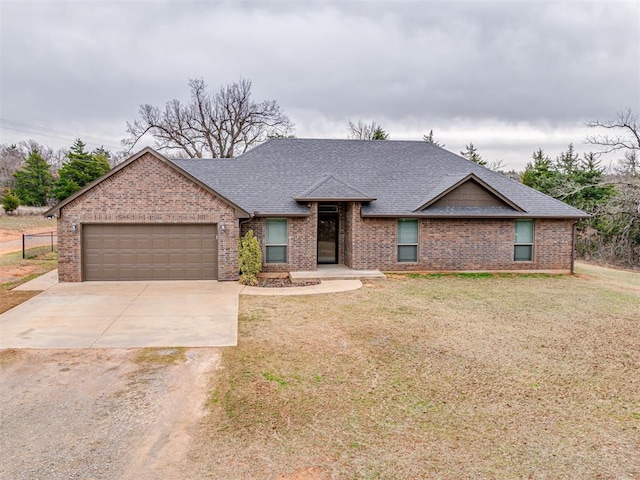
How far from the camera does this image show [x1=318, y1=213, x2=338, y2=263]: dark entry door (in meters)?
17.2

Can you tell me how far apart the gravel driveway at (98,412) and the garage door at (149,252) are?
6.87m

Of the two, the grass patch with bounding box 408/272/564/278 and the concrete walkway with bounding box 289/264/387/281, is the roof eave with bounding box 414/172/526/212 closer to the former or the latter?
the grass patch with bounding box 408/272/564/278

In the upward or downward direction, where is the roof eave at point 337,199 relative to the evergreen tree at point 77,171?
downward

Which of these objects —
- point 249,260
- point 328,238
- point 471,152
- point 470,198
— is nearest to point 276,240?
point 249,260

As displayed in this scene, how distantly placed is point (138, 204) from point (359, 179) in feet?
28.0

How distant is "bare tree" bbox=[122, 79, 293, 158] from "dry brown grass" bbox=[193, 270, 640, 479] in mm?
33035

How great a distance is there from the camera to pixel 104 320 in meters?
9.54

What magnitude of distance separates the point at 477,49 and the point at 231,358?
1674 centimetres

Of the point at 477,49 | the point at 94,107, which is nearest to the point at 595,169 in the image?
the point at 477,49

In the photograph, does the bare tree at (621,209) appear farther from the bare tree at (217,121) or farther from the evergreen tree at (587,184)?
the bare tree at (217,121)

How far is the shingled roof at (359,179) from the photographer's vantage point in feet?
51.8

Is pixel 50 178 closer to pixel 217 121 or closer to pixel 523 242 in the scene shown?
pixel 217 121

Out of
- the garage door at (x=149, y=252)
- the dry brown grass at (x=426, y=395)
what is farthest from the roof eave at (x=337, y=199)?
the dry brown grass at (x=426, y=395)

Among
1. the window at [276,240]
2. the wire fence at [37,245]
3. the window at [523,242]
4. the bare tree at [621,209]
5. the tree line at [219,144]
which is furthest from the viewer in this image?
the tree line at [219,144]
